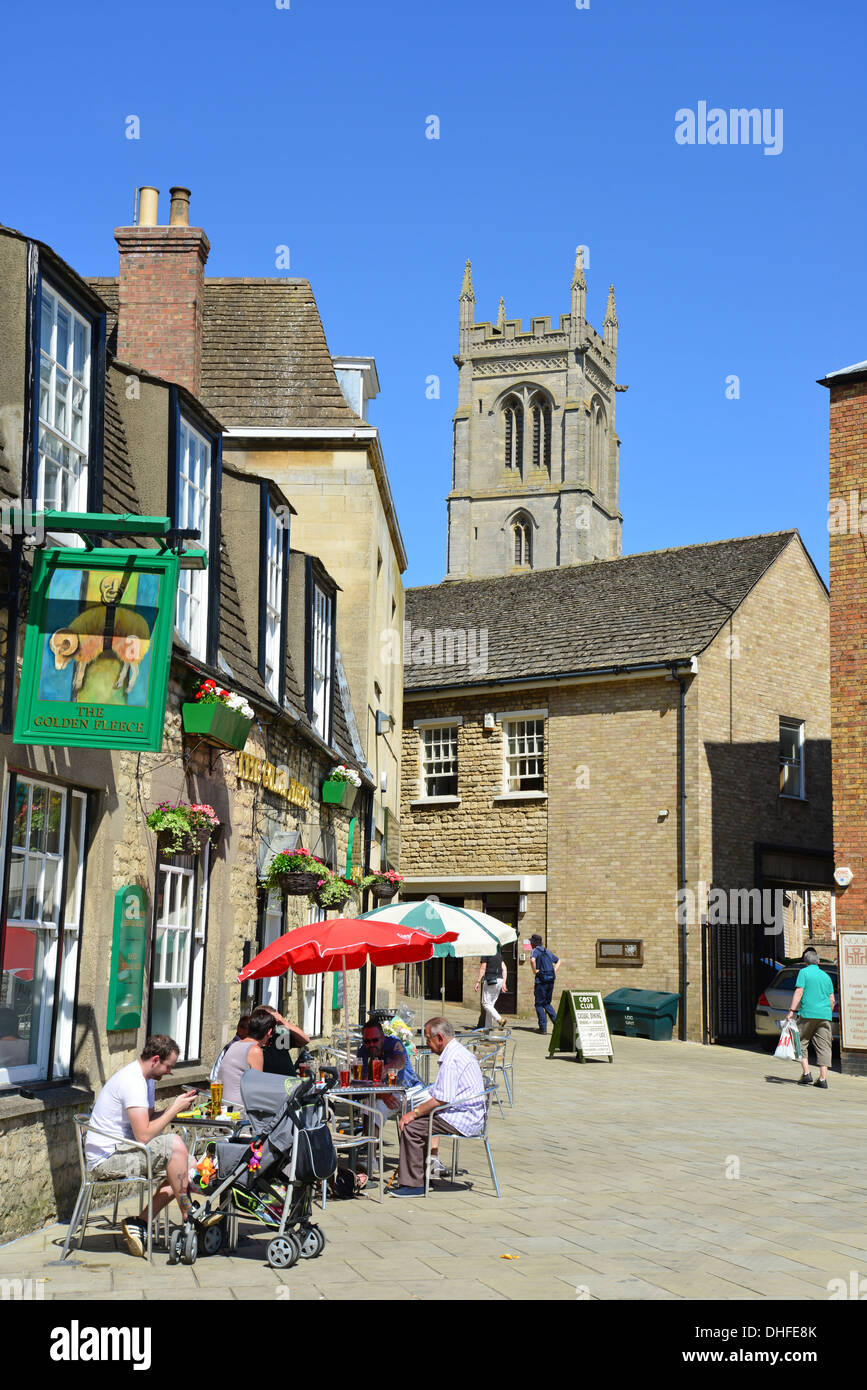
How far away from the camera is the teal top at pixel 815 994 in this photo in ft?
62.6

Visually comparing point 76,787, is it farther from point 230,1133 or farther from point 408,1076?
point 408,1076

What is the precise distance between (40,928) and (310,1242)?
2.40 metres

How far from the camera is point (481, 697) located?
31.0 meters

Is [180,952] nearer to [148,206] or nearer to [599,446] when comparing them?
[148,206]

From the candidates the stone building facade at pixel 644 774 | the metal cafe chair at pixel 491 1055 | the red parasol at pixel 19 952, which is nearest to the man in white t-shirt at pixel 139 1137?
the red parasol at pixel 19 952

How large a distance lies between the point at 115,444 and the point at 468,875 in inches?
816

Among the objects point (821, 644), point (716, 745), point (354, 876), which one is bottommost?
point (354, 876)

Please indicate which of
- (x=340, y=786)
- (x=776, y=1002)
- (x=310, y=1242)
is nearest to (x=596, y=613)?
(x=776, y=1002)

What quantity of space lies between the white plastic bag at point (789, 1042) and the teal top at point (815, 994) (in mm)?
1842

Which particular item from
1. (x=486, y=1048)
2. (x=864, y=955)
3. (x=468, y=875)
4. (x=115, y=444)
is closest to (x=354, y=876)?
(x=486, y=1048)

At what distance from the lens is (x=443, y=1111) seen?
995 cm

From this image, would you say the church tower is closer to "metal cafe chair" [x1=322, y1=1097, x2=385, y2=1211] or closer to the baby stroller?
"metal cafe chair" [x1=322, y1=1097, x2=385, y2=1211]

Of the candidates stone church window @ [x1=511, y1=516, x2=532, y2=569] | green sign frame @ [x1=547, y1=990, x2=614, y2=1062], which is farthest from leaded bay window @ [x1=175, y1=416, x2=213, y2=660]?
stone church window @ [x1=511, y1=516, x2=532, y2=569]

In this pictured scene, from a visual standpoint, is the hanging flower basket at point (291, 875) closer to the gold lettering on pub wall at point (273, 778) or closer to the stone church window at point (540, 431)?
the gold lettering on pub wall at point (273, 778)
